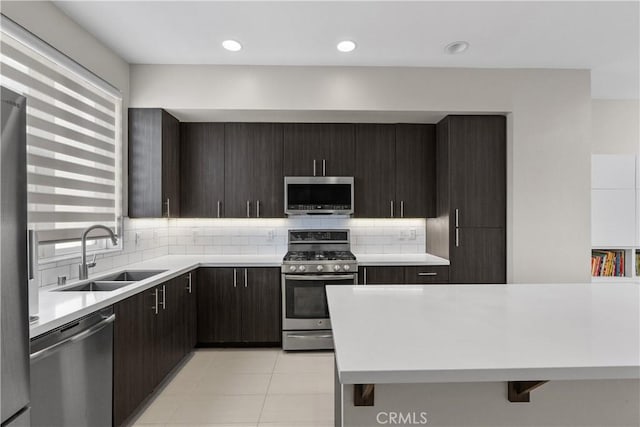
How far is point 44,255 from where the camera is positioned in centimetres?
224

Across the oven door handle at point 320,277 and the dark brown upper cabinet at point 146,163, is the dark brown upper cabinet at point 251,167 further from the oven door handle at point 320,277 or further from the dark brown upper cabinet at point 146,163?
the oven door handle at point 320,277

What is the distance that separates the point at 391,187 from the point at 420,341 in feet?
9.06

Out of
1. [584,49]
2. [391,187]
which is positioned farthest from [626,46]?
[391,187]

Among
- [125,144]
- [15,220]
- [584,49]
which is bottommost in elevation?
[15,220]

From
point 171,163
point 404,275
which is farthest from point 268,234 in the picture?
point 404,275

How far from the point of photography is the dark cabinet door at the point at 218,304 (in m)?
3.40

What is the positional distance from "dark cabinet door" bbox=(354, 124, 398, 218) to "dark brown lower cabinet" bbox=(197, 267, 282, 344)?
1.19m

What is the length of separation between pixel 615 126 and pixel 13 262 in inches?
218

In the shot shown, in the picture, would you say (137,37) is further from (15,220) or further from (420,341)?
(420,341)

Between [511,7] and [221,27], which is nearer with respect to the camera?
[511,7]

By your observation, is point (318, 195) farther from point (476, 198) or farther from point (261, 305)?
point (476, 198)

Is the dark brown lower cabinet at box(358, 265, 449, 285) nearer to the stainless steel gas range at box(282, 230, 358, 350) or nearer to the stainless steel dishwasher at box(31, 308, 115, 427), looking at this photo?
the stainless steel gas range at box(282, 230, 358, 350)

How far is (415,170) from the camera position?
374 cm

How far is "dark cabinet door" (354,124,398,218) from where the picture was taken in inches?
146
